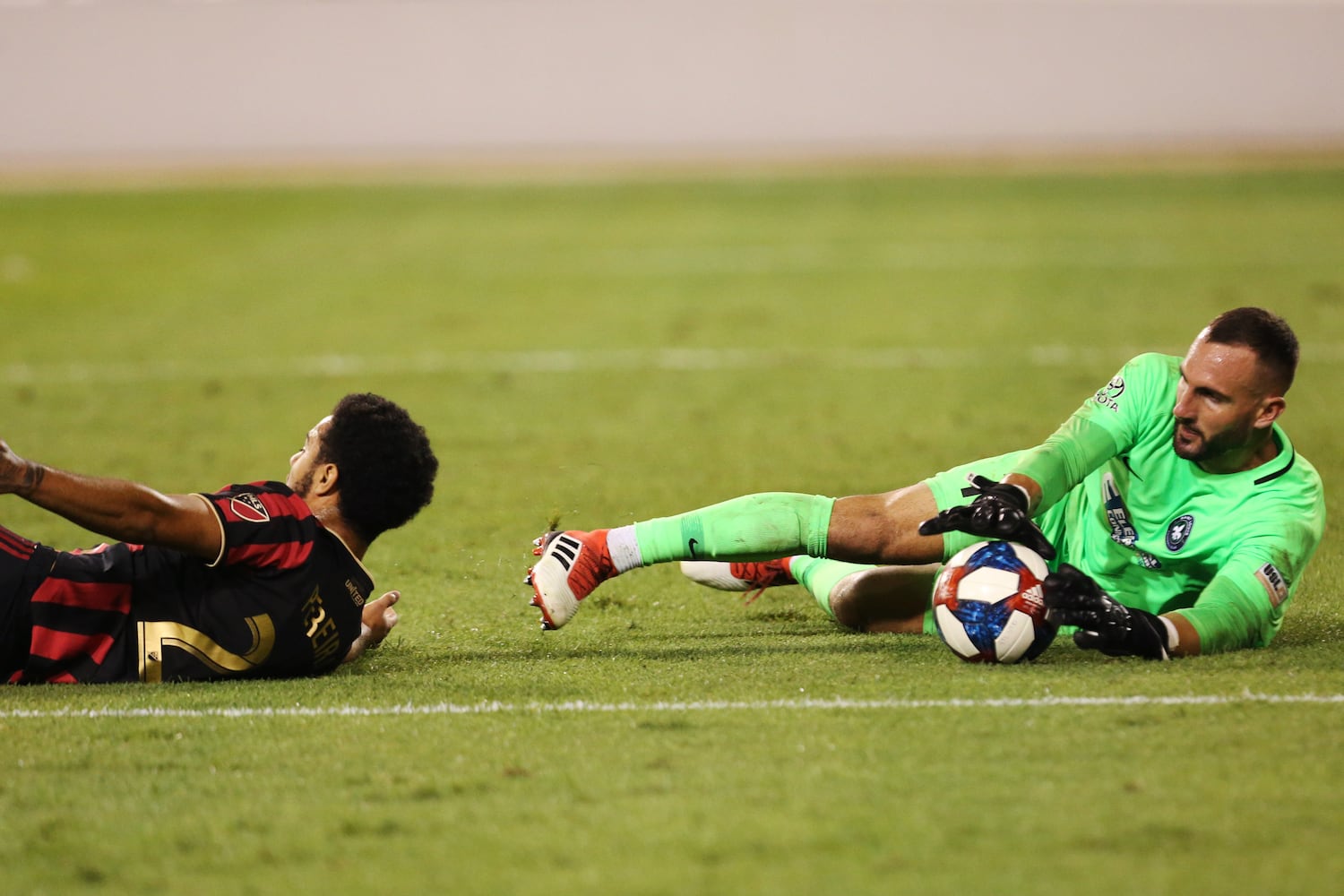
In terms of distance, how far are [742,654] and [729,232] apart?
49.5ft

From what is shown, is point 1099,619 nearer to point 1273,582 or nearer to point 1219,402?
point 1273,582

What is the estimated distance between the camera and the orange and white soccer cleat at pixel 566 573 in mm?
4547

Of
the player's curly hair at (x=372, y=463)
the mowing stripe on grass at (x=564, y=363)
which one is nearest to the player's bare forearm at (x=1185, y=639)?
the player's curly hair at (x=372, y=463)

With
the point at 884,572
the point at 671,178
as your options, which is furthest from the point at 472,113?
the point at 884,572

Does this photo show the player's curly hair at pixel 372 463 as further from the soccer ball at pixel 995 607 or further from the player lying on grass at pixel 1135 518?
the soccer ball at pixel 995 607

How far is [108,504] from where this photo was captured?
3928 mm

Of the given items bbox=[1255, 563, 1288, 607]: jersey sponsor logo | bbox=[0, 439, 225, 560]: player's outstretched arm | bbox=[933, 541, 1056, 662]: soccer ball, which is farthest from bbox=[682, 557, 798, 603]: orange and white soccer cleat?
bbox=[0, 439, 225, 560]: player's outstretched arm

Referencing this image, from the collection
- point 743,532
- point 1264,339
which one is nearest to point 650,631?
point 743,532

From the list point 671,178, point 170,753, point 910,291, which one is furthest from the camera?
point 671,178

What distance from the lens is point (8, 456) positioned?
3828 mm

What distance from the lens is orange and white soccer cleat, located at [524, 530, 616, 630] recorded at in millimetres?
4547

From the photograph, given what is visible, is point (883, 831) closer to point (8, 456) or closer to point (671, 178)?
point (8, 456)

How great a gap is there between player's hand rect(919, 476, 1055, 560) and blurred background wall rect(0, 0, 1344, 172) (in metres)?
29.4

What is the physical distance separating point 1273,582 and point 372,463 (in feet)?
8.23
